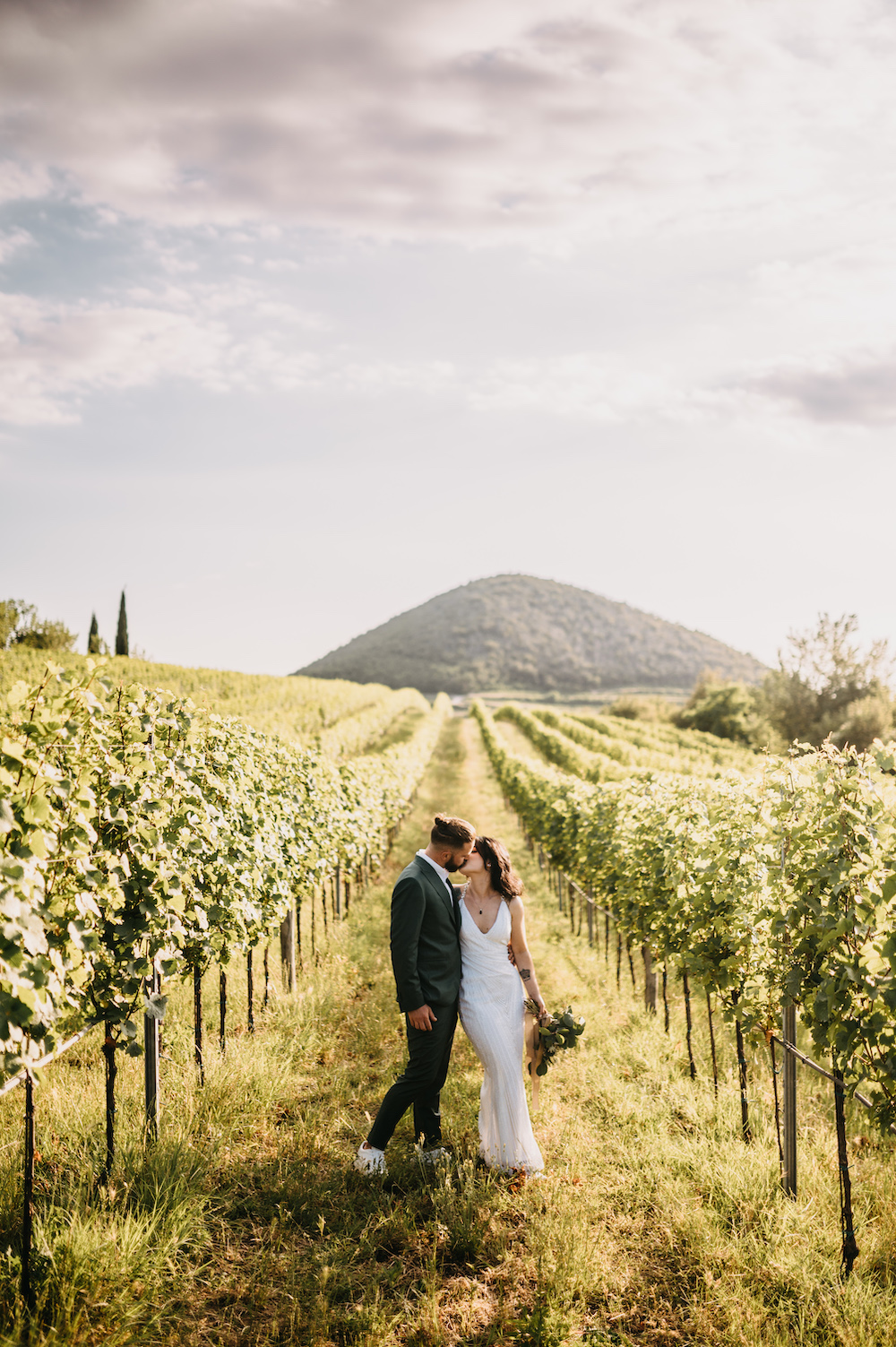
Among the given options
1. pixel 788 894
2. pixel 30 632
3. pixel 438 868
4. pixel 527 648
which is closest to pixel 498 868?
pixel 438 868

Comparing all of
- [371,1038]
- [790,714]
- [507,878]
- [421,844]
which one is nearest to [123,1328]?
[507,878]

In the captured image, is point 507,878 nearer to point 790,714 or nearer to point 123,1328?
point 123,1328

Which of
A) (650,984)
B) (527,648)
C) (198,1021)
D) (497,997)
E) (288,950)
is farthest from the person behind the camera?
(527,648)

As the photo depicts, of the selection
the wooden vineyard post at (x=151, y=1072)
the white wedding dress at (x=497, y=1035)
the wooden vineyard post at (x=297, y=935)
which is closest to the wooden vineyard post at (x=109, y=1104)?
the wooden vineyard post at (x=151, y=1072)

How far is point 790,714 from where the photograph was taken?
40281mm

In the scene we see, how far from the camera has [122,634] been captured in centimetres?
4891

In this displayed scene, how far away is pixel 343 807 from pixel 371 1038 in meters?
3.91

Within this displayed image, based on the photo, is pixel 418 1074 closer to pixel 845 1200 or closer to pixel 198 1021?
pixel 198 1021

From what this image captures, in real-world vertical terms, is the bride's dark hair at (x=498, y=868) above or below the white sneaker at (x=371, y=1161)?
above

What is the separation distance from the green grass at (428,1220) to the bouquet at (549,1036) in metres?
0.55

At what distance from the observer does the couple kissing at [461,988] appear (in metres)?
4.19

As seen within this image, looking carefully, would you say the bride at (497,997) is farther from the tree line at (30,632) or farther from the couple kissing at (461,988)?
the tree line at (30,632)

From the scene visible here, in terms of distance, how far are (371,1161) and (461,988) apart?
1035mm

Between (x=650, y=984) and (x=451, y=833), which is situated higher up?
(x=451, y=833)
